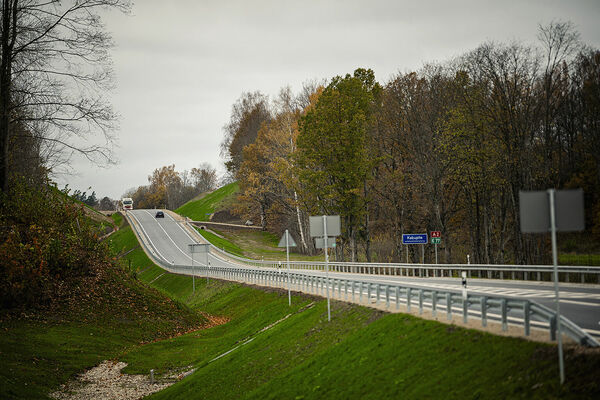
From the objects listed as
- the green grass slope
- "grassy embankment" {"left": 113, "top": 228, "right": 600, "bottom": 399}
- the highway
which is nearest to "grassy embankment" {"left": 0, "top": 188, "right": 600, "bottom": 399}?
"grassy embankment" {"left": 113, "top": 228, "right": 600, "bottom": 399}

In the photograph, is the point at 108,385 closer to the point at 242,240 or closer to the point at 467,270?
the point at 467,270

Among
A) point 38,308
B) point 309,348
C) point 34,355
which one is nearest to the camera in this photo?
point 309,348

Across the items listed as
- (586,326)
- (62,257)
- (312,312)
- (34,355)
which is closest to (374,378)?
(586,326)

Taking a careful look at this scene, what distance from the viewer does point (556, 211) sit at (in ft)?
33.3

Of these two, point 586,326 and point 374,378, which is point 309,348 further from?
point 586,326

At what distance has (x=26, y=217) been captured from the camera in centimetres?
2780

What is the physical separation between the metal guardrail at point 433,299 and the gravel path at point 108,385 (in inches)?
317

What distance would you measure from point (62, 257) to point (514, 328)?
75.8ft

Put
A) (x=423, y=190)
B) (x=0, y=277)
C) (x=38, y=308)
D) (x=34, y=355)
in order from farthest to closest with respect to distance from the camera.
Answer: (x=423, y=190) → (x=38, y=308) → (x=0, y=277) → (x=34, y=355)

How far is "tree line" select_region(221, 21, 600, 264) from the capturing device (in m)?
36.3

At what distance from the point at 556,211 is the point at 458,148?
95.3ft

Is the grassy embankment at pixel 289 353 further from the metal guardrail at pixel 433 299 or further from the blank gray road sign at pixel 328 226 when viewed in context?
the blank gray road sign at pixel 328 226

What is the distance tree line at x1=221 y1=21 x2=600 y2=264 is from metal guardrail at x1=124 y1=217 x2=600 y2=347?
7.13 meters

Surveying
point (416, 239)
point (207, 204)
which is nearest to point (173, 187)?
point (207, 204)
